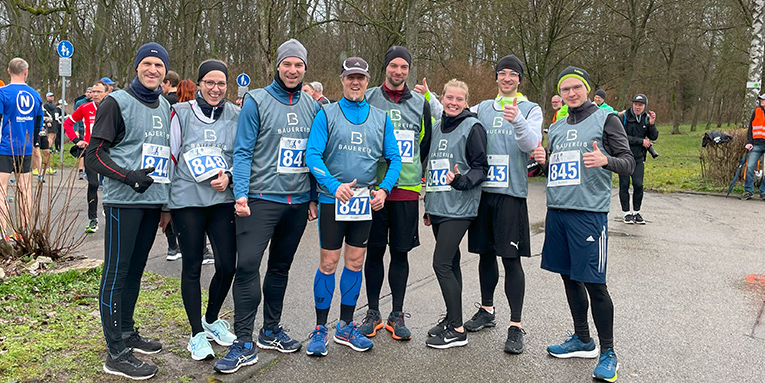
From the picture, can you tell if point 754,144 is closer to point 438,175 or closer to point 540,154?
point 540,154

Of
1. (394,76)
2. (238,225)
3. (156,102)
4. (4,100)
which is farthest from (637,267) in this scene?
(4,100)

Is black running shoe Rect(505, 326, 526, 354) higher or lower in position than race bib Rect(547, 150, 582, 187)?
lower

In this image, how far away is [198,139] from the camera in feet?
12.9

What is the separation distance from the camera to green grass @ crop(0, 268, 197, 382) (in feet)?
12.1

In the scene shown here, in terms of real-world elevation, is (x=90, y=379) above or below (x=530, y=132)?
below

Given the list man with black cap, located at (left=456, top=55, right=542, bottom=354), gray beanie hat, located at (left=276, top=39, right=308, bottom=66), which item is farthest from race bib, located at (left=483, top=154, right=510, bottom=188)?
gray beanie hat, located at (left=276, top=39, right=308, bottom=66)

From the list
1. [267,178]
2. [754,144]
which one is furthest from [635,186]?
[267,178]

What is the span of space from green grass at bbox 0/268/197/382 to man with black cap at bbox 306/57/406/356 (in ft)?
4.21

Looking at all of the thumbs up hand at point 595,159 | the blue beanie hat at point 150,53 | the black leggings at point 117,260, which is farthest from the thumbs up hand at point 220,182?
the thumbs up hand at point 595,159

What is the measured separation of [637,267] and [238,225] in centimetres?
493

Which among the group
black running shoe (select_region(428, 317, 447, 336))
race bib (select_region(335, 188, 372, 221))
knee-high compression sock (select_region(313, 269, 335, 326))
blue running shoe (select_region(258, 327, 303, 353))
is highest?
race bib (select_region(335, 188, 372, 221))

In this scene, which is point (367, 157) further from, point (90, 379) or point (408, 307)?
point (90, 379)

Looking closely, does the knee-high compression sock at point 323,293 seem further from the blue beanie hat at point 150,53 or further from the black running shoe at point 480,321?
the blue beanie hat at point 150,53

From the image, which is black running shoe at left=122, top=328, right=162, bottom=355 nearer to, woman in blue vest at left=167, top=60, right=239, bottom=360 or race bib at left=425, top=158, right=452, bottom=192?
woman in blue vest at left=167, top=60, right=239, bottom=360
